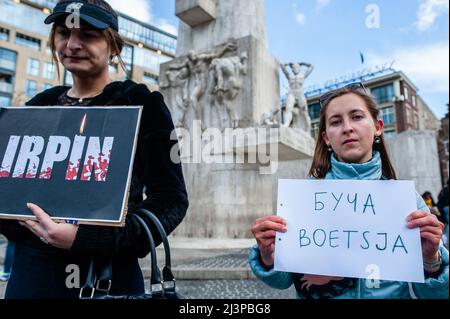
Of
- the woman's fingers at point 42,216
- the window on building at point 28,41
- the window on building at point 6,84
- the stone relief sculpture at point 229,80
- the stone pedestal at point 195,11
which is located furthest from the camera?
the window on building at point 6,84

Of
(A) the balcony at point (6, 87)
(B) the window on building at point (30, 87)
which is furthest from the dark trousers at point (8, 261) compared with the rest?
(A) the balcony at point (6, 87)

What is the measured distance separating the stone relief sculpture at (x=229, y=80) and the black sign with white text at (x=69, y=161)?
658cm

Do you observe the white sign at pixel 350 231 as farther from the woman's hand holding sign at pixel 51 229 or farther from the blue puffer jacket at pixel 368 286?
the woman's hand holding sign at pixel 51 229

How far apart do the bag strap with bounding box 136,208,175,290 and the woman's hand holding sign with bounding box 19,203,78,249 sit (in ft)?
0.72

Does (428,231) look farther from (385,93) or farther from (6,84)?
(385,93)

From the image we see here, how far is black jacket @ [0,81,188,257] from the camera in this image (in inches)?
37.8

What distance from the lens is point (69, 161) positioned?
37.8 inches

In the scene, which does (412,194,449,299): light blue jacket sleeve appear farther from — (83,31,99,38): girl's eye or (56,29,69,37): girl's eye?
(56,29,69,37): girl's eye

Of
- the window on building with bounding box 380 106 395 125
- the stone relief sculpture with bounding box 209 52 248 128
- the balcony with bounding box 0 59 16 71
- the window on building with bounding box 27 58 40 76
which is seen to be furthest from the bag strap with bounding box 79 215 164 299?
the window on building with bounding box 380 106 395 125

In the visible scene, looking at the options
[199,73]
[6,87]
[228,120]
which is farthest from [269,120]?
[6,87]

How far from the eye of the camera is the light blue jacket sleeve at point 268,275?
3.81ft

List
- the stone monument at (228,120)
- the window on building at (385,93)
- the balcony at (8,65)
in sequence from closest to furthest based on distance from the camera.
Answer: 1. the stone monument at (228,120)
2. the balcony at (8,65)
3. the window on building at (385,93)

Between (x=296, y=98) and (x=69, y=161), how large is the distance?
26.5 feet
